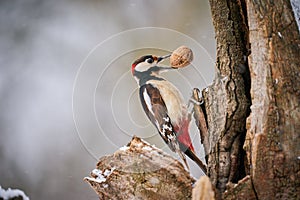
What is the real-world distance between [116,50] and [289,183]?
57 cm

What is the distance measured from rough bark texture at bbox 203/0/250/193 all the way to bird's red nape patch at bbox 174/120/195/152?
6 cm

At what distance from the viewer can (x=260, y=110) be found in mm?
905

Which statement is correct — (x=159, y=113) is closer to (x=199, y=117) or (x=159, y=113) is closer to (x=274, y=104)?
(x=199, y=117)

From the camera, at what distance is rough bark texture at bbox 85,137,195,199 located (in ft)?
3.21

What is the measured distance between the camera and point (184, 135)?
109 centimetres

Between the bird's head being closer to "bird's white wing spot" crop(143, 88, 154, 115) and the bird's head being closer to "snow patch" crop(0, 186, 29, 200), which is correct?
"bird's white wing spot" crop(143, 88, 154, 115)

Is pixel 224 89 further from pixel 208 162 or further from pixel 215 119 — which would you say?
pixel 208 162

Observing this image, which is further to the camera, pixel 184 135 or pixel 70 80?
pixel 70 80

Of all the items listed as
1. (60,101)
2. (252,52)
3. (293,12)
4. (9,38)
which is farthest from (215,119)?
(9,38)

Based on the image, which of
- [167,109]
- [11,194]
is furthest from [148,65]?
[11,194]

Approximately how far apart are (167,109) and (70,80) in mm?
347

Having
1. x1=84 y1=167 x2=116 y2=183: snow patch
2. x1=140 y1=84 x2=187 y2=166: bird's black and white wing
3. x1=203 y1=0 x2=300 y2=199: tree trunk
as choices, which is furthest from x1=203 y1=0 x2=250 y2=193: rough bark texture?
x1=84 y1=167 x2=116 y2=183: snow patch

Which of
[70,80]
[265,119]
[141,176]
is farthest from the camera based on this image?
[70,80]

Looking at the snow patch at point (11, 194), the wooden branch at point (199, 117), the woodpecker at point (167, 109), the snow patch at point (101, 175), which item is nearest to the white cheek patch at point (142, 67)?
the woodpecker at point (167, 109)
